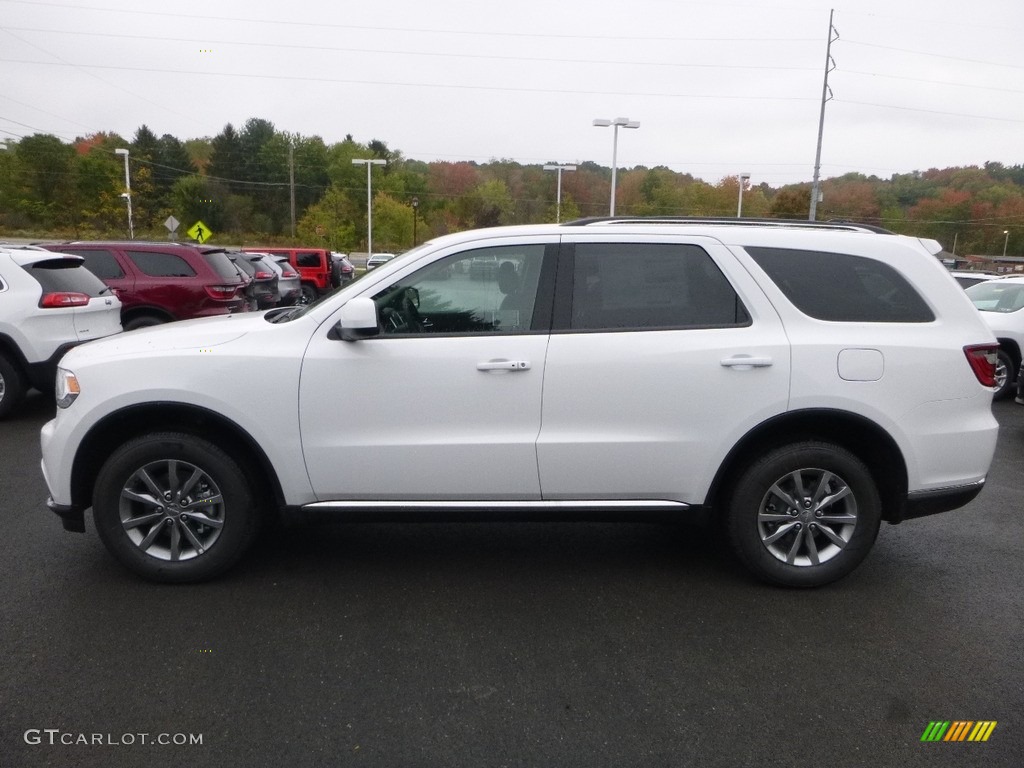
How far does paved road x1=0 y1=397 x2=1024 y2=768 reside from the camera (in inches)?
116

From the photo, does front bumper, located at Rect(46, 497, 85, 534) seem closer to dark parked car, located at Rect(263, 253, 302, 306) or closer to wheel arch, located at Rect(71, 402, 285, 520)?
wheel arch, located at Rect(71, 402, 285, 520)

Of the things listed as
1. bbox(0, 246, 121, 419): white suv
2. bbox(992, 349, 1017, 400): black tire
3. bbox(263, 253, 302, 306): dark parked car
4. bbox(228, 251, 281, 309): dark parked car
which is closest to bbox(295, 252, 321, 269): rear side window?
bbox(263, 253, 302, 306): dark parked car

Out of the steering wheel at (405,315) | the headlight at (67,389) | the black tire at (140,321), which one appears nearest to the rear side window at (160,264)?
the black tire at (140,321)

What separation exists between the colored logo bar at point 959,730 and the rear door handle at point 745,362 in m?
1.70

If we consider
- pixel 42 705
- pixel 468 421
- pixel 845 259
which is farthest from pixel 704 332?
pixel 42 705

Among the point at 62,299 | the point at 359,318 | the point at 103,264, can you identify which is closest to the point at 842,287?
the point at 359,318

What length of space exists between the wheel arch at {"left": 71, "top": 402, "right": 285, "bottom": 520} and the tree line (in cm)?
4632

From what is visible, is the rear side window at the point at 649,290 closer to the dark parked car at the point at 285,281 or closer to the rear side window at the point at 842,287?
the rear side window at the point at 842,287

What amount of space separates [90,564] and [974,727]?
4.33 m

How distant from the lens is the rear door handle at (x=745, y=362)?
13.2ft

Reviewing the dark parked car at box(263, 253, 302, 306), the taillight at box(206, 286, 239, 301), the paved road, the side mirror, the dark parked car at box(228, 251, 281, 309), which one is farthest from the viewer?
the dark parked car at box(263, 253, 302, 306)

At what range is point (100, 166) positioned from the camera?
72.0m

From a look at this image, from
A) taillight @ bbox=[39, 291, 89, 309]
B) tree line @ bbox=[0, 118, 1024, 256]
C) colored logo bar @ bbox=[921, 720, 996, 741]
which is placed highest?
tree line @ bbox=[0, 118, 1024, 256]

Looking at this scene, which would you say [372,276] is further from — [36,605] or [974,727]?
[974,727]
